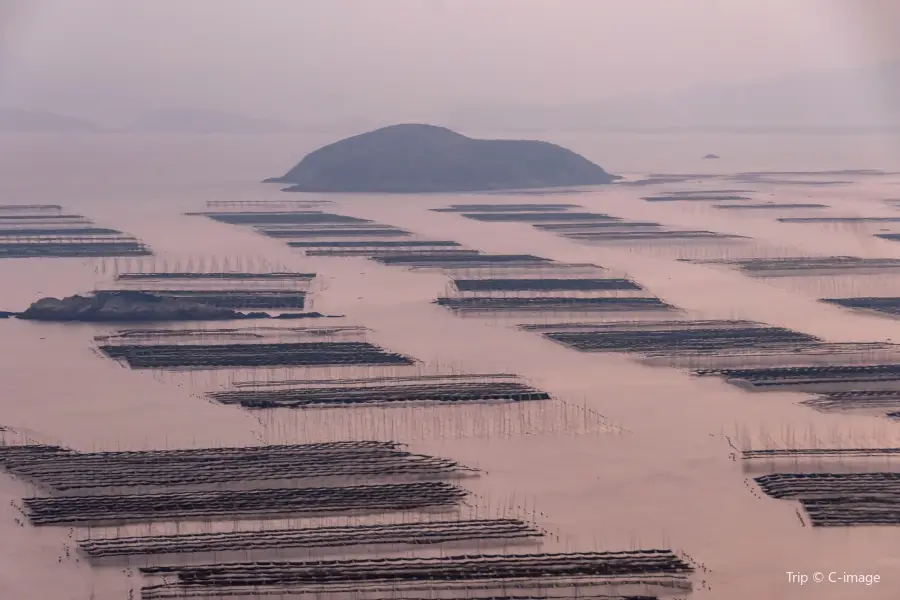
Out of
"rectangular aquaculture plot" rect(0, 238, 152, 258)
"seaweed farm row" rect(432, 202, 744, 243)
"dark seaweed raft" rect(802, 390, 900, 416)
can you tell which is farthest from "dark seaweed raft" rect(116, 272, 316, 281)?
"dark seaweed raft" rect(802, 390, 900, 416)

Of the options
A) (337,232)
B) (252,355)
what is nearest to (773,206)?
(337,232)

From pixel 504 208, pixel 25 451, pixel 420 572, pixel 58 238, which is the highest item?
pixel 504 208

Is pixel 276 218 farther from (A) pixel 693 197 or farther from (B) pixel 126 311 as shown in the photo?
(B) pixel 126 311

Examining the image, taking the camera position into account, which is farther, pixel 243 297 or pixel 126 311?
pixel 243 297

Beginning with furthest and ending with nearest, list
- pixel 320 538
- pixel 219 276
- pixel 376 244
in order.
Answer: pixel 376 244 < pixel 219 276 < pixel 320 538

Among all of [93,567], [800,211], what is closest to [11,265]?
[93,567]

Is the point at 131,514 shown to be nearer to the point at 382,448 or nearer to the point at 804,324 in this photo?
the point at 382,448
